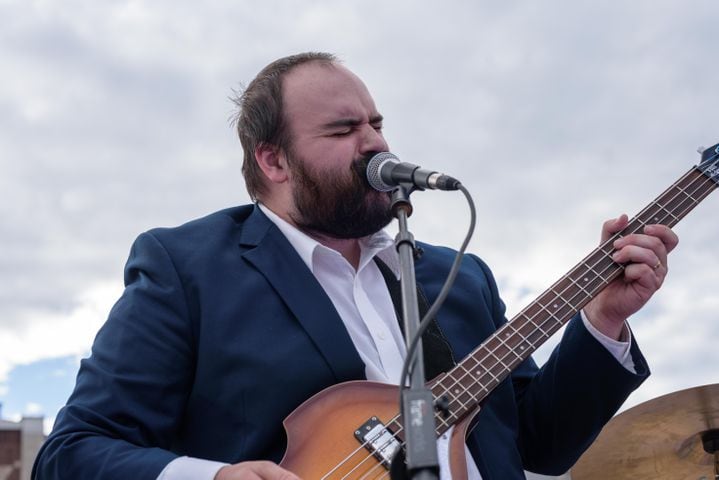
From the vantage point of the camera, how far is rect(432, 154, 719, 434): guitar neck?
2666 millimetres

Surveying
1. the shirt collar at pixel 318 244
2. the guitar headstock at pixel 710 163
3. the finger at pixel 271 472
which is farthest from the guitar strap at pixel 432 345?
the guitar headstock at pixel 710 163

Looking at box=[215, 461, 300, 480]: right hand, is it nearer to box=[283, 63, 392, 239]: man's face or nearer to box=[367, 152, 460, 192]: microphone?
box=[367, 152, 460, 192]: microphone

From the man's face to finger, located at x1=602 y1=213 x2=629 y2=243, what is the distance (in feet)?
2.68

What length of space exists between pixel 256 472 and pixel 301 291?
818 millimetres

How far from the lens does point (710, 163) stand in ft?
10.5

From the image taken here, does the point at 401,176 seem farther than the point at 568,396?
No

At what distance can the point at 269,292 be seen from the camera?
114 inches

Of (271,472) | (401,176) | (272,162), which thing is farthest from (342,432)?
(272,162)

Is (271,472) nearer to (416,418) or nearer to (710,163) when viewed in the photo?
(416,418)

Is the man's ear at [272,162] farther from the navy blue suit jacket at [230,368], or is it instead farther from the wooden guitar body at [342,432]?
the wooden guitar body at [342,432]

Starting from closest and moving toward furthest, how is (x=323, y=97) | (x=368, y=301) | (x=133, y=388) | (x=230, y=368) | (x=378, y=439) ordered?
1. (x=378, y=439)
2. (x=133, y=388)
3. (x=230, y=368)
4. (x=368, y=301)
5. (x=323, y=97)

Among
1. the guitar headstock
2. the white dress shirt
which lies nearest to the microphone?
the white dress shirt

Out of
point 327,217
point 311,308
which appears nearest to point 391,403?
point 311,308

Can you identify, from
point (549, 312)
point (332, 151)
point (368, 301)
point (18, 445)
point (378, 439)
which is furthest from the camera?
point (18, 445)
